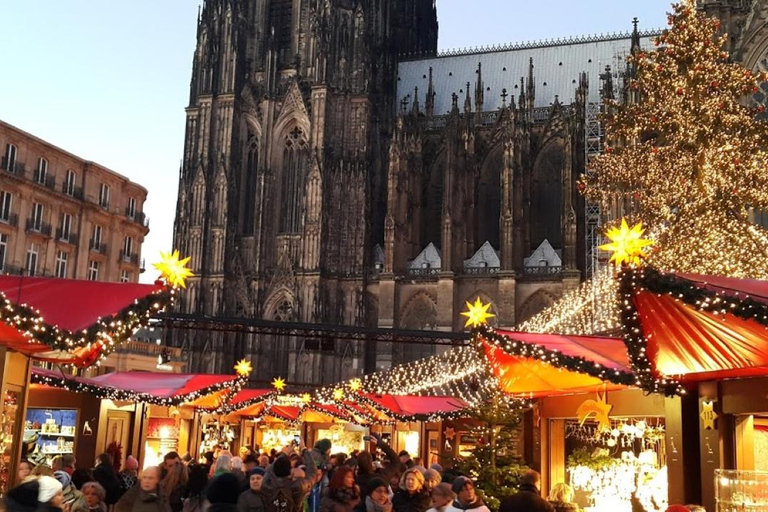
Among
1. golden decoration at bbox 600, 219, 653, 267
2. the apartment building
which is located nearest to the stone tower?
the apartment building

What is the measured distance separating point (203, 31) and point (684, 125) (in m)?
33.7

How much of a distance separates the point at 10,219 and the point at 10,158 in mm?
2562

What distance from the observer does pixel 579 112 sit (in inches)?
1651

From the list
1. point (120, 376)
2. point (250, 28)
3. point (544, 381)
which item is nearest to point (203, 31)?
point (250, 28)

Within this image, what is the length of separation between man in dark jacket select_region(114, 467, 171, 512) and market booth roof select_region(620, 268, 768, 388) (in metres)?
4.54

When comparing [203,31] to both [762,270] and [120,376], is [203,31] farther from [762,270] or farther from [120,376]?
[762,270]

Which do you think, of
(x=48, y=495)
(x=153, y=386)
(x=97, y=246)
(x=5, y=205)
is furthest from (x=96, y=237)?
(x=48, y=495)

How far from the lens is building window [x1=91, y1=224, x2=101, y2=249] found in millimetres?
43469

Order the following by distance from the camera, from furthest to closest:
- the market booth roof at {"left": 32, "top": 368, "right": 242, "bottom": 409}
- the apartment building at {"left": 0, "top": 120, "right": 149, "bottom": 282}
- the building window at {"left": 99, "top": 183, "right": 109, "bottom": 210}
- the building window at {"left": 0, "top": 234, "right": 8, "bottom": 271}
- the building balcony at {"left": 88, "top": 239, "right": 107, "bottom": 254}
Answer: the building window at {"left": 99, "top": 183, "right": 109, "bottom": 210} < the building balcony at {"left": 88, "top": 239, "right": 107, "bottom": 254} < the apartment building at {"left": 0, "top": 120, "right": 149, "bottom": 282} < the building window at {"left": 0, "top": 234, "right": 8, "bottom": 271} < the market booth roof at {"left": 32, "top": 368, "right": 242, "bottom": 409}

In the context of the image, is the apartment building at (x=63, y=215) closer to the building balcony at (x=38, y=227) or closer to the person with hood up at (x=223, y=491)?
the building balcony at (x=38, y=227)

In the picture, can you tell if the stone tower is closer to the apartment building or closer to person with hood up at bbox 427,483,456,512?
the apartment building

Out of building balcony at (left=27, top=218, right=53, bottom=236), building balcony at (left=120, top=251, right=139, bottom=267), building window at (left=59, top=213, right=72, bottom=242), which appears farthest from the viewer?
building balcony at (left=120, top=251, right=139, bottom=267)

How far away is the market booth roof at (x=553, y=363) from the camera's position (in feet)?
34.8

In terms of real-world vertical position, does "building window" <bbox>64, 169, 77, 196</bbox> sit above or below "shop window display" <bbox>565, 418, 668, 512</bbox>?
above
